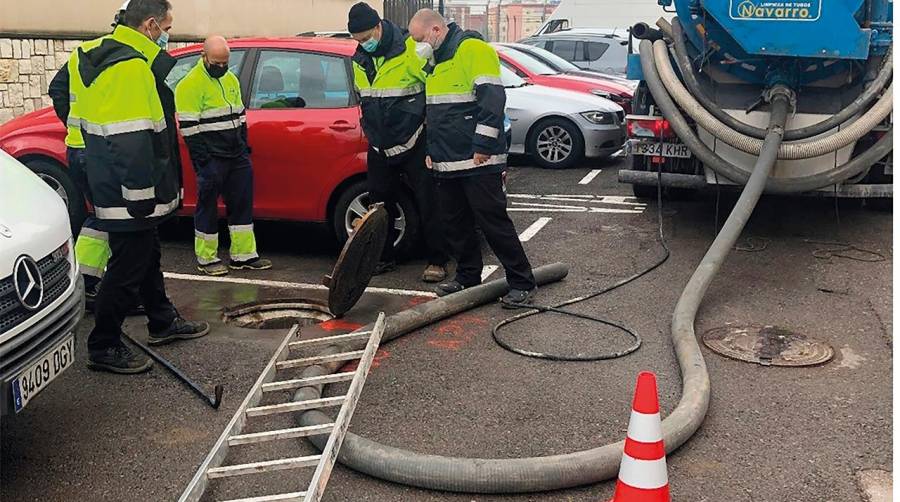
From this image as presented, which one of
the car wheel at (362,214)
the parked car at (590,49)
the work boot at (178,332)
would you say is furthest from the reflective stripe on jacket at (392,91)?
the parked car at (590,49)

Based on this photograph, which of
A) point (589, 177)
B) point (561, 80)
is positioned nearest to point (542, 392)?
point (589, 177)

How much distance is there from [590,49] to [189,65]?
1148cm

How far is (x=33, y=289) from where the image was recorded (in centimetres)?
339

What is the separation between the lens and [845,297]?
5.94m

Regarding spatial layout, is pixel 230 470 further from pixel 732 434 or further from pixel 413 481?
pixel 732 434

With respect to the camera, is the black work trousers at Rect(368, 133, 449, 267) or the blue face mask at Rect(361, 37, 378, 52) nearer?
the blue face mask at Rect(361, 37, 378, 52)

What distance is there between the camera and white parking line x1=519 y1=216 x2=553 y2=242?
770 centimetres

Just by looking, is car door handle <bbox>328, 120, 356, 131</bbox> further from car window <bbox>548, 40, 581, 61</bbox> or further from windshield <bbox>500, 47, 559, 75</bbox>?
car window <bbox>548, 40, 581, 61</bbox>

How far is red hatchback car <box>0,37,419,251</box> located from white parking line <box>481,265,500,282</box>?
22.7 inches

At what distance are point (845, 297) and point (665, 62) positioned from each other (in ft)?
7.82

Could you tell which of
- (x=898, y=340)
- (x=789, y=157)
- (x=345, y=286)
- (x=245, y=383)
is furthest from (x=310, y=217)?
(x=898, y=340)

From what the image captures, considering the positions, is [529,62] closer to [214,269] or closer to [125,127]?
[214,269]

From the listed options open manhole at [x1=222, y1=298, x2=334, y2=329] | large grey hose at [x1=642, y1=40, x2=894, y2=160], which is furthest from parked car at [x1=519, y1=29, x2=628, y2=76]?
open manhole at [x1=222, y1=298, x2=334, y2=329]

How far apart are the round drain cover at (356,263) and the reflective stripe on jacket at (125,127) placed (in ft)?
3.43
